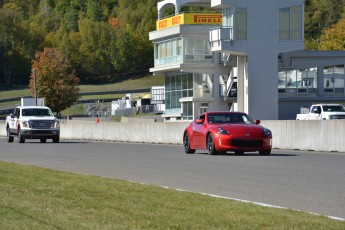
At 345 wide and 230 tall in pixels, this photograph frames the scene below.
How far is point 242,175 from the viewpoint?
60.4ft

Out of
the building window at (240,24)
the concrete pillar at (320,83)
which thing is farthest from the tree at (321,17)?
the building window at (240,24)

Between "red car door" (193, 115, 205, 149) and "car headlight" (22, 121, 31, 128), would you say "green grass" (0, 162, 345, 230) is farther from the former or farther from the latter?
"car headlight" (22, 121, 31, 128)

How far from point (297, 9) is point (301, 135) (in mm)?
33104

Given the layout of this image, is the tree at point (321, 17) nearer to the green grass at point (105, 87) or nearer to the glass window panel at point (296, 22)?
the green grass at point (105, 87)

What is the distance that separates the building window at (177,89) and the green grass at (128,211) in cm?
6049

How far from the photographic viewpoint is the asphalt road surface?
1340cm

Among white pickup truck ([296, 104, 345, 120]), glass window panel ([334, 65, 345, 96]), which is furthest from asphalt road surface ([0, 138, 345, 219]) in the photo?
glass window panel ([334, 65, 345, 96])

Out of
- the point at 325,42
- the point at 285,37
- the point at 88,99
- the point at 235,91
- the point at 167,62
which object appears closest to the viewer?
the point at 285,37

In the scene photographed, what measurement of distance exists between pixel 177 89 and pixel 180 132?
36316 millimetres

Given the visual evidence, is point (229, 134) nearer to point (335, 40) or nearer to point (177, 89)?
point (177, 89)

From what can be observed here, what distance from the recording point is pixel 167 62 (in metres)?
75.3

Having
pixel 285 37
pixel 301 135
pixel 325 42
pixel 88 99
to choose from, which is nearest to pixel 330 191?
pixel 301 135

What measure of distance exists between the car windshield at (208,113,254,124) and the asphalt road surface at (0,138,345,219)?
71.6 inches

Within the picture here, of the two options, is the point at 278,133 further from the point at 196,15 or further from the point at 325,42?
the point at 325,42
